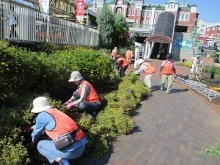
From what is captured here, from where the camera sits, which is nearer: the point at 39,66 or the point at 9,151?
the point at 9,151

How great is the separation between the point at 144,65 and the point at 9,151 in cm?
820

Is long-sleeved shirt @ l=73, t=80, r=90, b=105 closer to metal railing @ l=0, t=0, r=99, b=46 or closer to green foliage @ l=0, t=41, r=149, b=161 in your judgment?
green foliage @ l=0, t=41, r=149, b=161

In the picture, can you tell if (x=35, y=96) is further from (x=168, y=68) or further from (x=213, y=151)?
(x=168, y=68)

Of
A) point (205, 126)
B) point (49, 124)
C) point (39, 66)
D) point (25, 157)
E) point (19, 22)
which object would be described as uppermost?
point (19, 22)

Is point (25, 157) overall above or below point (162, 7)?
below

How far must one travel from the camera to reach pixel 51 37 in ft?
37.3

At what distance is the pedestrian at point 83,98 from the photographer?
6.03 meters

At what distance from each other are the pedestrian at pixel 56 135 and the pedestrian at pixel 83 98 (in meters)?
1.90

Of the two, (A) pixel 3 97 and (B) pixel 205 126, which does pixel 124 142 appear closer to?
(A) pixel 3 97

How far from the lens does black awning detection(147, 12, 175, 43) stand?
33.0 meters

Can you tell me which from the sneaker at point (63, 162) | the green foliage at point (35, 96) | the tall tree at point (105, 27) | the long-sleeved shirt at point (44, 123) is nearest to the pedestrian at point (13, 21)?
the green foliage at point (35, 96)

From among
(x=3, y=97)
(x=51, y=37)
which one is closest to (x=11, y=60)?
(x=3, y=97)

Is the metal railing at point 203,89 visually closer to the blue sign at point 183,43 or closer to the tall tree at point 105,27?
the tall tree at point 105,27

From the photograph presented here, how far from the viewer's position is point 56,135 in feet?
12.5
